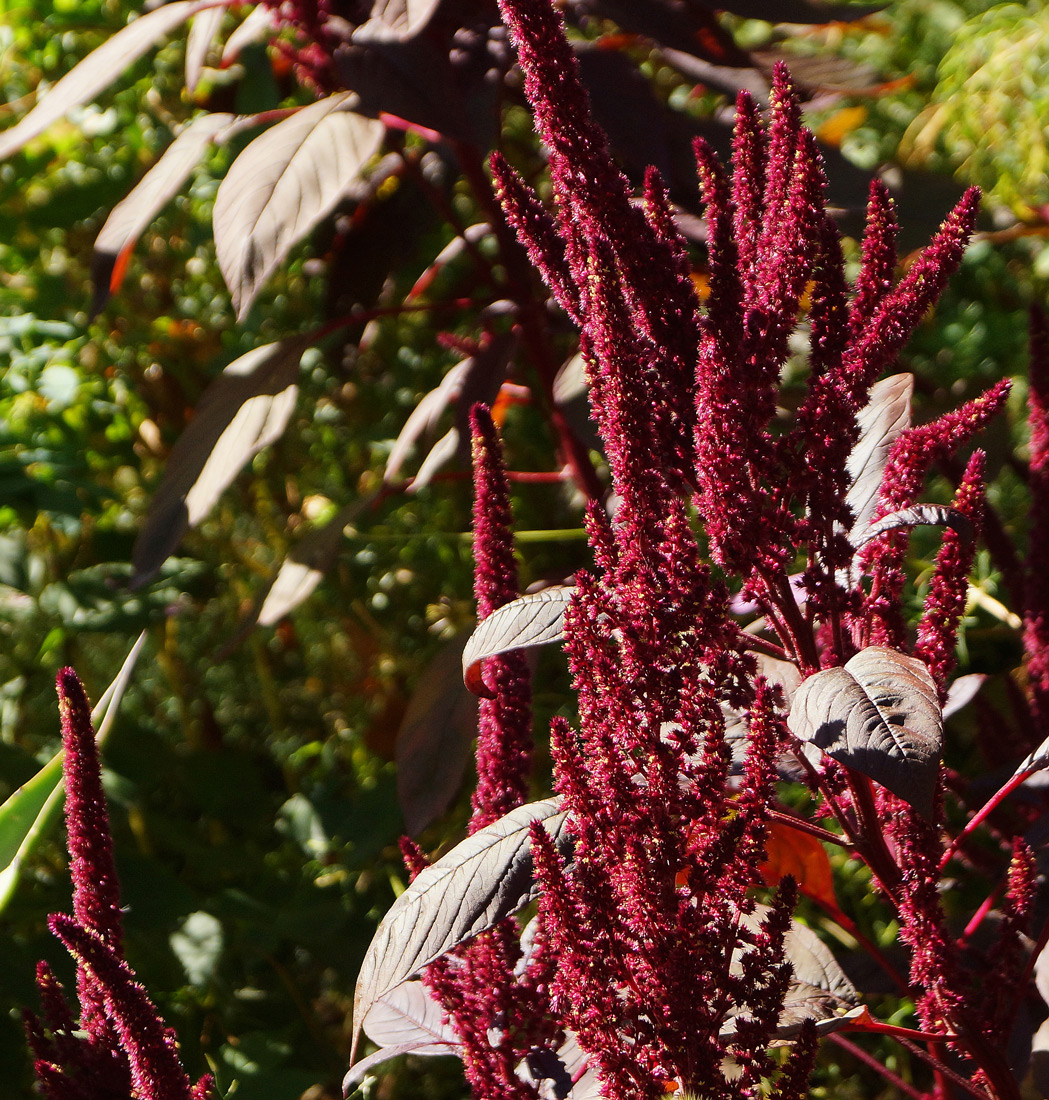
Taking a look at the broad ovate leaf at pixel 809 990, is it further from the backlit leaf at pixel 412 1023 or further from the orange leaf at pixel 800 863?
the backlit leaf at pixel 412 1023

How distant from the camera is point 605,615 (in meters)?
0.44

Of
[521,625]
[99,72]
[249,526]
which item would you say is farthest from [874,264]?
[249,526]

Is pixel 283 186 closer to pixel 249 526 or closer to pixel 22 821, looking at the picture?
pixel 22 821

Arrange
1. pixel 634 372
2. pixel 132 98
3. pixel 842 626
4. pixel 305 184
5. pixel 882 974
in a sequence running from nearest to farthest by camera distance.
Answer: pixel 634 372
pixel 842 626
pixel 882 974
pixel 305 184
pixel 132 98

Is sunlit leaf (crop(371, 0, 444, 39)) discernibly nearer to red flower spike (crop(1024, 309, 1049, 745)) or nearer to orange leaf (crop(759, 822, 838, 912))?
red flower spike (crop(1024, 309, 1049, 745))

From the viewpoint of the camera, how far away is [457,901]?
1.64ft

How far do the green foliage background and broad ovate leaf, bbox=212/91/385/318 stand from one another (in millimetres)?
301

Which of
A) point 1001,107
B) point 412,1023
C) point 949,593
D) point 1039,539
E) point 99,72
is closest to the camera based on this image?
point 949,593

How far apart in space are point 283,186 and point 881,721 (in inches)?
26.2

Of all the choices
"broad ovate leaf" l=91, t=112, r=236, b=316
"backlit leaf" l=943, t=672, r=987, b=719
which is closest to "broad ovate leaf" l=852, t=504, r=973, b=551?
"backlit leaf" l=943, t=672, r=987, b=719

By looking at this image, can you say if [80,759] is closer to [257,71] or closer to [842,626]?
[842,626]

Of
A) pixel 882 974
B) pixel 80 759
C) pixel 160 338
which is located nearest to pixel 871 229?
pixel 80 759

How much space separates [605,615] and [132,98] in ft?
4.27

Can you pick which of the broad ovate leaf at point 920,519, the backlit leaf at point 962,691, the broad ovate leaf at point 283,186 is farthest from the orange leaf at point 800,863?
the broad ovate leaf at point 283,186
